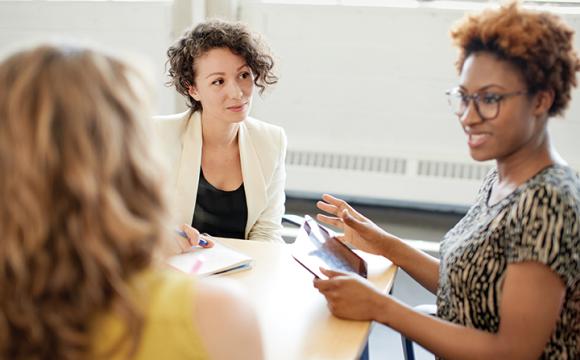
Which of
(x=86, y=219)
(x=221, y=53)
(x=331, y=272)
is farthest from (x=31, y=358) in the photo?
(x=221, y=53)

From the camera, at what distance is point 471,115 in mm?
1439

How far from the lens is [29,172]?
76 cm

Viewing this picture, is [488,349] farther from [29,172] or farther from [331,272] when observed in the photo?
[29,172]

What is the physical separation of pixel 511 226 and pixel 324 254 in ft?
1.74

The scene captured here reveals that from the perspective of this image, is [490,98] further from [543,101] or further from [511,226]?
[511,226]

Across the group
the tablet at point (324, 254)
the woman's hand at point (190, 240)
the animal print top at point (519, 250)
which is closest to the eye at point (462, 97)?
the animal print top at point (519, 250)

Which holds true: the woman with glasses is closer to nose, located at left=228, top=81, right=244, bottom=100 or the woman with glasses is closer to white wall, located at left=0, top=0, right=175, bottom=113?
nose, located at left=228, top=81, right=244, bottom=100

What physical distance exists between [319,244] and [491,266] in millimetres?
503

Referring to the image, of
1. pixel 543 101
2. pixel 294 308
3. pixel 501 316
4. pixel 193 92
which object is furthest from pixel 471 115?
pixel 193 92

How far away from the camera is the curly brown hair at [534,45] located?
136cm

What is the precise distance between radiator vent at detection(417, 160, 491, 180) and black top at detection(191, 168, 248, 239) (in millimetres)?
1943

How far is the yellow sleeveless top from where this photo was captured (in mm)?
818

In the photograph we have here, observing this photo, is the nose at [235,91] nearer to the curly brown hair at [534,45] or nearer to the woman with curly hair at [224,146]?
the woman with curly hair at [224,146]

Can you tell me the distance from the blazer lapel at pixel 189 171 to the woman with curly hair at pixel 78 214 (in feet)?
4.59
